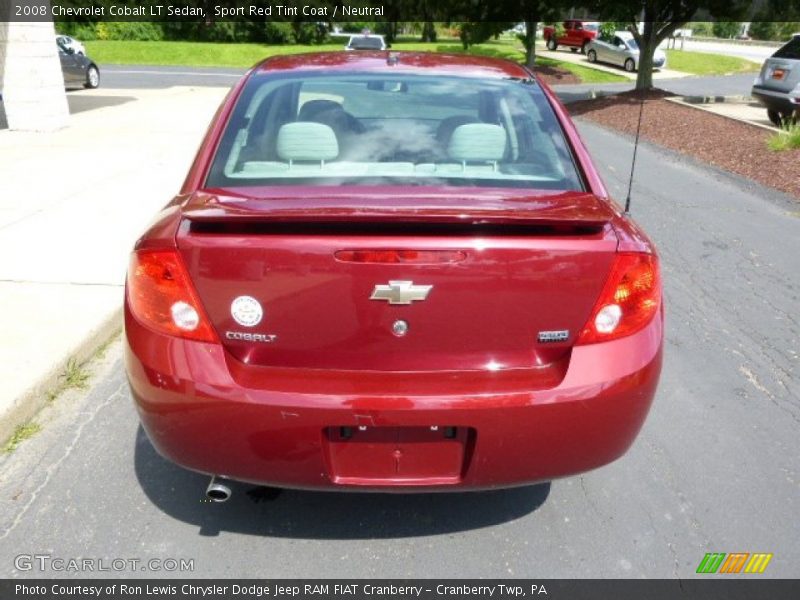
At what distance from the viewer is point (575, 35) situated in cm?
4047

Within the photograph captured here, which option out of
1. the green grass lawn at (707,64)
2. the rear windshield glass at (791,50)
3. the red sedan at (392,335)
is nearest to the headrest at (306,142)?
the red sedan at (392,335)

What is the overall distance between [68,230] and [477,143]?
15.3 feet

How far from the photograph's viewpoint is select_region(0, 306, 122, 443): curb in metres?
3.31

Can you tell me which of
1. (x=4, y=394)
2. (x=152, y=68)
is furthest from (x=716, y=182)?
(x=152, y=68)

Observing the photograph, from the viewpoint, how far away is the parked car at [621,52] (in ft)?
105

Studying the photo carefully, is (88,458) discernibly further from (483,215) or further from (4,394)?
(483,215)

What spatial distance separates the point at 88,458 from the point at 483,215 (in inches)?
85.7

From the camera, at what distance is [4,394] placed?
343 cm

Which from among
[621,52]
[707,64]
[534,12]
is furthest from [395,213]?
[707,64]

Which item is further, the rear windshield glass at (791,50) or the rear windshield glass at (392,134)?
the rear windshield glass at (791,50)

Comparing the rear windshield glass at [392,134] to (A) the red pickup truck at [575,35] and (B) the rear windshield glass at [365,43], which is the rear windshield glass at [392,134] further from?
(A) the red pickup truck at [575,35]

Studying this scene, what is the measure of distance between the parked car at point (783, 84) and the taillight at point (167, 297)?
13902mm

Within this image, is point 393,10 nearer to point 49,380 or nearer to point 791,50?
point 791,50
